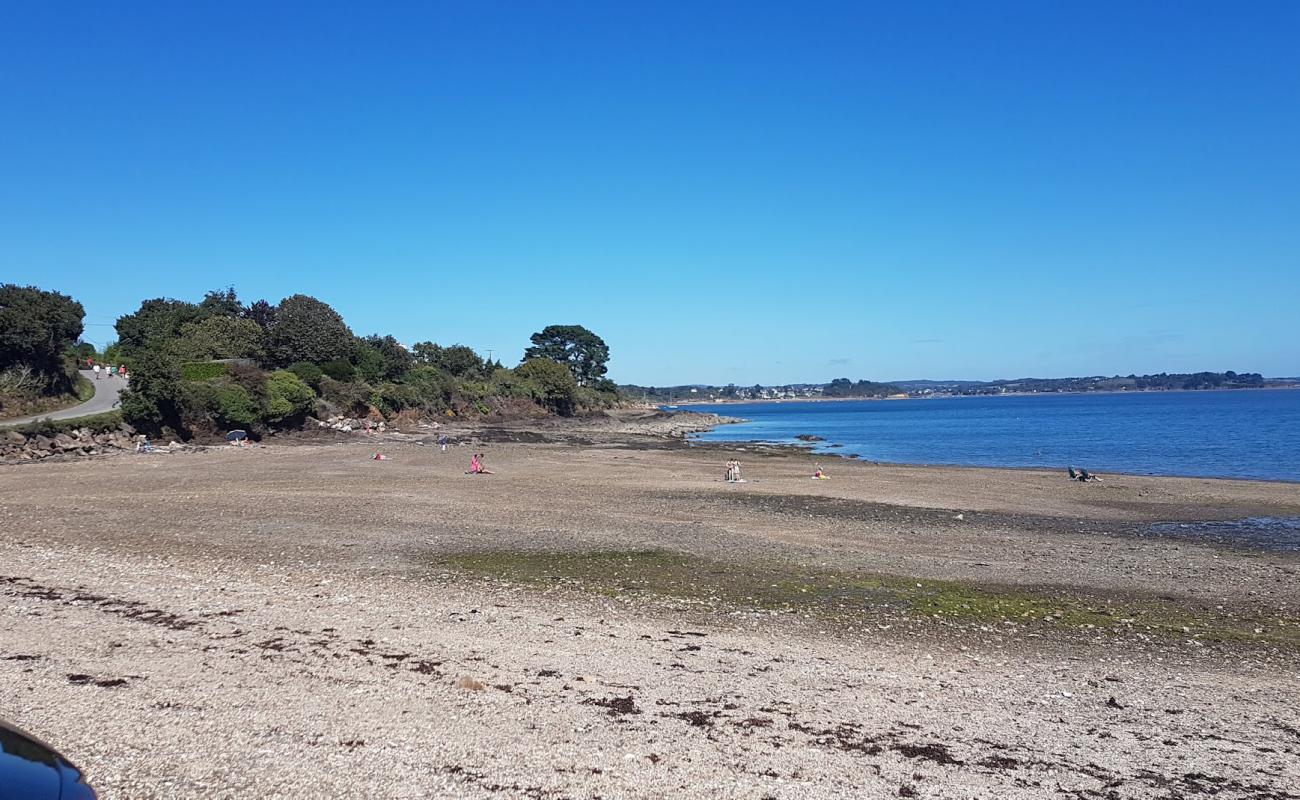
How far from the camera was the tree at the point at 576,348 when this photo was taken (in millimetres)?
122875

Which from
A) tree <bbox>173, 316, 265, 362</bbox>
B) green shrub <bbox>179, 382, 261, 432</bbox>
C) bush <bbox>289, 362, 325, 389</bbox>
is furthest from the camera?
bush <bbox>289, 362, 325, 389</bbox>

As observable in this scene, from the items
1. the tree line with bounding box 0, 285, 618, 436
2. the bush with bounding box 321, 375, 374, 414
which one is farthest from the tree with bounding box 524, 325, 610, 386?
the bush with bounding box 321, 375, 374, 414

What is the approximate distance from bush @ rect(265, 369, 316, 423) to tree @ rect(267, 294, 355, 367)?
1200 cm

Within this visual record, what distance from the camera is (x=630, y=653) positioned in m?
10.1

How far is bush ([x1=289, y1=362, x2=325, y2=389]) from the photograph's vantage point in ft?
190

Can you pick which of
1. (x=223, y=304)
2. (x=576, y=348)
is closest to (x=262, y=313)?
(x=223, y=304)

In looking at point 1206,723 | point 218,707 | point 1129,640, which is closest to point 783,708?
point 1206,723

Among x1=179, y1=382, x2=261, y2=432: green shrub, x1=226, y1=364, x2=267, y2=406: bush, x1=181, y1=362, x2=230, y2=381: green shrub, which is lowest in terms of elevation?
x1=179, y1=382, x2=261, y2=432: green shrub

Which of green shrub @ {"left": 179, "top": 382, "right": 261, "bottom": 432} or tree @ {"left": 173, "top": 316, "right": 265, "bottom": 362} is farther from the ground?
tree @ {"left": 173, "top": 316, "right": 265, "bottom": 362}

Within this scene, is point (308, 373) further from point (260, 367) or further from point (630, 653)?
point (630, 653)

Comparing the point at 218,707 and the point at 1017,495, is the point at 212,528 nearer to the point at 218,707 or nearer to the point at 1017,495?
the point at 218,707

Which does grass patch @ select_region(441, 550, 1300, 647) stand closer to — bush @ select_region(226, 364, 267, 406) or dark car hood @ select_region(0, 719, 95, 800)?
dark car hood @ select_region(0, 719, 95, 800)

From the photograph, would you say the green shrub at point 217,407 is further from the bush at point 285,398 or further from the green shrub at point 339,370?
the green shrub at point 339,370

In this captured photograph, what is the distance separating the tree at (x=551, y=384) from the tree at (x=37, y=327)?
160 ft
